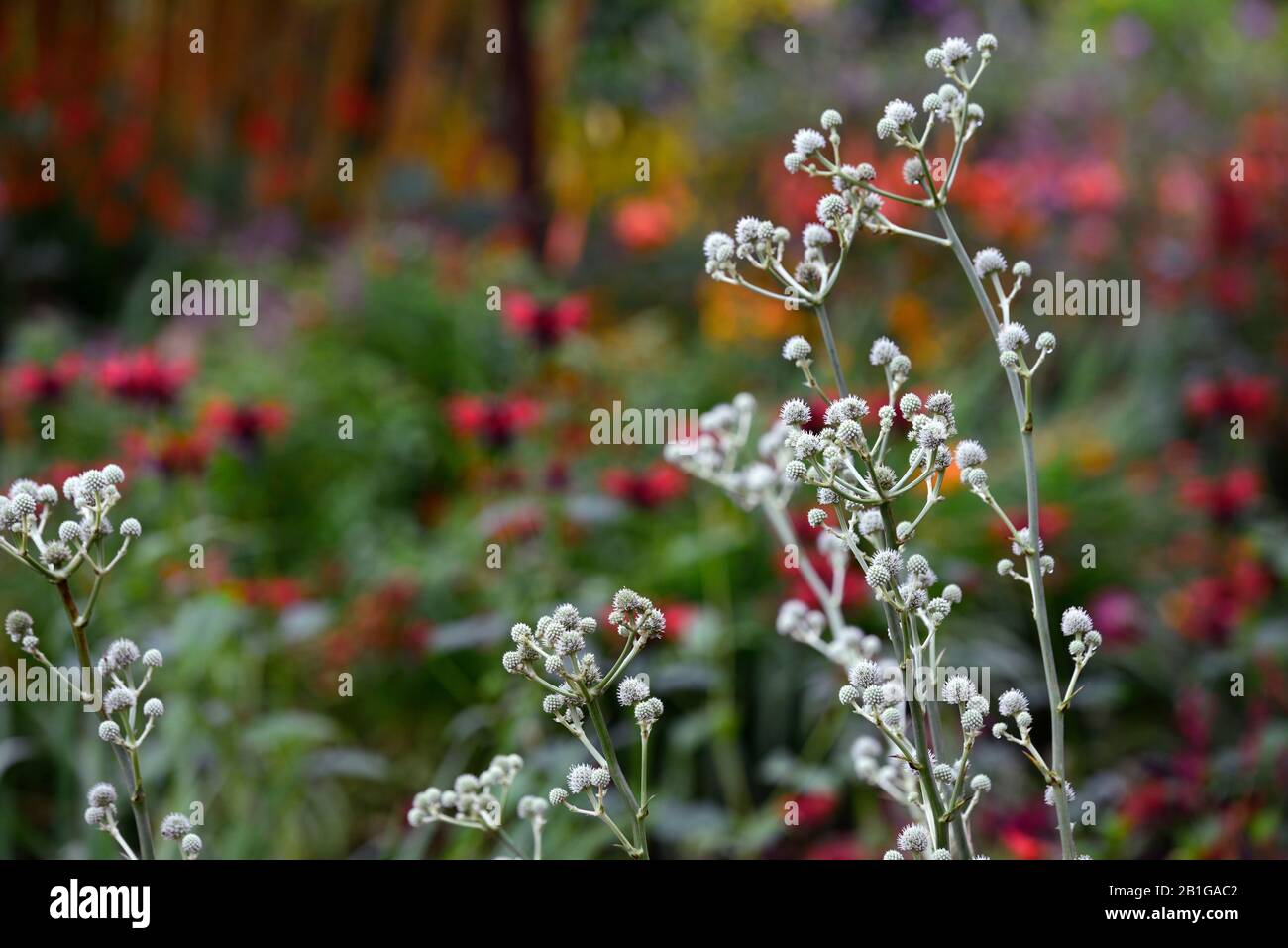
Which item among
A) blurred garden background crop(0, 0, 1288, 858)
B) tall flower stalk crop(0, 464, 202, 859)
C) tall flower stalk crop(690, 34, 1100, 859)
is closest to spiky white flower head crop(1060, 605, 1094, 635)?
tall flower stalk crop(690, 34, 1100, 859)

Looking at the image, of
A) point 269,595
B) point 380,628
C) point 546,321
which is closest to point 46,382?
point 269,595

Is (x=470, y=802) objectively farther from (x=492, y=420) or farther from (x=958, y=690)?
(x=492, y=420)

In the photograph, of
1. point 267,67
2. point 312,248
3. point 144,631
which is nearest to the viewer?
point 144,631

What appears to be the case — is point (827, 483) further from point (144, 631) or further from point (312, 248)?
point (312, 248)

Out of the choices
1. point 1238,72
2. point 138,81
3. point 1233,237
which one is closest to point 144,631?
point 1233,237

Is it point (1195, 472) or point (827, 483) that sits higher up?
point (1195, 472)

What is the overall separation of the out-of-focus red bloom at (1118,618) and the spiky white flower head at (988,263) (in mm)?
1933

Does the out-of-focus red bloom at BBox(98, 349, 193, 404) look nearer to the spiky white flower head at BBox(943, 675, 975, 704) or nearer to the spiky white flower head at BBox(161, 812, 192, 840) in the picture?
the spiky white flower head at BBox(161, 812, 192, 840)

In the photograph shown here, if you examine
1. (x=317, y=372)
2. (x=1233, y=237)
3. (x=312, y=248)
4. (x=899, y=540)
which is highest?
(x=312, y=248)

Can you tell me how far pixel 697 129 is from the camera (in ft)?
22.0

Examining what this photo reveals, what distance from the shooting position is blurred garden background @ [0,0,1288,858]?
2.27 m

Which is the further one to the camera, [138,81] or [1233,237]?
[138,81]

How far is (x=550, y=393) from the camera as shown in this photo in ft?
10.5
